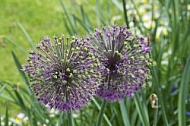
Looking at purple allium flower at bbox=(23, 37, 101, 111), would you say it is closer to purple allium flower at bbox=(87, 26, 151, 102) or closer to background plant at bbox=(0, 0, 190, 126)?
purple allium flower at bbox=(87, 26, 151, 102)

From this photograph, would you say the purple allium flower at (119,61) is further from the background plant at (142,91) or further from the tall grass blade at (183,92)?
the background plant at (142,91)

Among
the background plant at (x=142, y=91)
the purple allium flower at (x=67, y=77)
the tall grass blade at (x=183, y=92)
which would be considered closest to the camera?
the purple allium flower at (x=67, y=77)

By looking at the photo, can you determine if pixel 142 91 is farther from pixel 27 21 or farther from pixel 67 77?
pixel 27 21

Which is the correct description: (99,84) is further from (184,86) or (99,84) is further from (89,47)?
(184,86)

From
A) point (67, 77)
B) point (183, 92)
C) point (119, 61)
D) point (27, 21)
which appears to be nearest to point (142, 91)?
point (183, 92)

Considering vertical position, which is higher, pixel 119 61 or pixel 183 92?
pixel 119 61

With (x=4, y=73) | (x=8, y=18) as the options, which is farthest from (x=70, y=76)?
(x=8, y=18)

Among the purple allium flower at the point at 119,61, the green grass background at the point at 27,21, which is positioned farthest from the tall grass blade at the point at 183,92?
the green grass background at the point at 27,21
